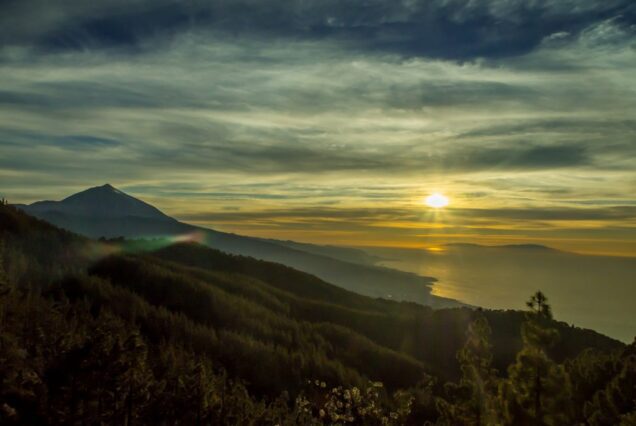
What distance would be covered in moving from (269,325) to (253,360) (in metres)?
44.8

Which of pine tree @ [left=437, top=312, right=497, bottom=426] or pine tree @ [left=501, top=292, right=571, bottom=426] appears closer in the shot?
pine tree @ [left=501, top=292, right=571, bottom=426]

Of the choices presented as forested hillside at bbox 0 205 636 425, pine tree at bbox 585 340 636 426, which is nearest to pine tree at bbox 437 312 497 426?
forested hillside at bbox 0 205 636 425

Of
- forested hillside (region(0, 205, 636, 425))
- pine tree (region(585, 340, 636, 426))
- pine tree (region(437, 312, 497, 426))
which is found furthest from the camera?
pine tree (region(585, 340, 636, 426))

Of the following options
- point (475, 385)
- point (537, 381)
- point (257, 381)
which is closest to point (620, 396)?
point (537, 381)

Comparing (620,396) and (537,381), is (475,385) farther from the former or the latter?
(620,396)

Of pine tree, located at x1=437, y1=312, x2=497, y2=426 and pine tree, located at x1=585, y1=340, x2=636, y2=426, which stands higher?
pine tree, located at x1=437, y1=312, x2=497, y2=426

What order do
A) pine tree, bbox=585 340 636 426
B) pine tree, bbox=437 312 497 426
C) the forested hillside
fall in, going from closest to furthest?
the forested hillside
pine tree, bbox=437 312 497 426
pine tree, bbox=585 340 636 426

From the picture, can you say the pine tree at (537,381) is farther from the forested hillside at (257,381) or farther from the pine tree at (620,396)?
the pine tree at (620,396)

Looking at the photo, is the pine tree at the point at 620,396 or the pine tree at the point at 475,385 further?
the pine tree at the point at 620,396

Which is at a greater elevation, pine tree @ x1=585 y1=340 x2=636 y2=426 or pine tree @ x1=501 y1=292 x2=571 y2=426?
pine tree @ x1=501 y1=292 x2=571 y2=426

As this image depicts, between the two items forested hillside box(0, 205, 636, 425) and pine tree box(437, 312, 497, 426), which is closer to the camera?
forested hillside box(0, 205, 636, 425)

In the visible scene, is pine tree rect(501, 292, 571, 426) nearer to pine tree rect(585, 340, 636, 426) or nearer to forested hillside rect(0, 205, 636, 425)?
forested hillside rect(0, 205, 636, 425)

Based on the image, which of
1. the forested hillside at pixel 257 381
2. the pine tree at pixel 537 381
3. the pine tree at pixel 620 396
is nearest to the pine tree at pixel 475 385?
the forested hillside at pixel 257 381

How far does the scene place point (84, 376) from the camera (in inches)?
1843
